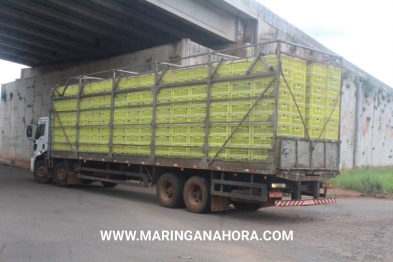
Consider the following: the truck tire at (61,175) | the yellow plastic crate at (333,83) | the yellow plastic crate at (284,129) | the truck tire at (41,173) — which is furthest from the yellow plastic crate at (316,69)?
the truck tire at (41,173)

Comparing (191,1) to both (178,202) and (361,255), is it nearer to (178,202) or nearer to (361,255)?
(178,202)

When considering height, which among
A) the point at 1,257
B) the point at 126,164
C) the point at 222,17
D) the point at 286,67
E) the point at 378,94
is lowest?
the point at 1,257

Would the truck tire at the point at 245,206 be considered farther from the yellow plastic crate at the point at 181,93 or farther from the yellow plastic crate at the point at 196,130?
the yellow plastic crate at the point at 181,93

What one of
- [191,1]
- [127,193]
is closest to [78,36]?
[191,1]

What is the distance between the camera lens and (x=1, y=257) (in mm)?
6867

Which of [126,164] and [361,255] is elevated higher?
[126,164]

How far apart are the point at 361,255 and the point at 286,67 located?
4.61 metres

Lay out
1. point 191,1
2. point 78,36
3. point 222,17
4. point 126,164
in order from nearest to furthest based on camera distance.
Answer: point 126,164 → point 191,1 → point 222,17 → point 78,36

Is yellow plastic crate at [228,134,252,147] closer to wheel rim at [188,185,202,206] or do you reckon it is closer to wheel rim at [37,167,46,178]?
wheel rim at [188,185,202,206]

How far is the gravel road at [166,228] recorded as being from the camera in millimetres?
7324

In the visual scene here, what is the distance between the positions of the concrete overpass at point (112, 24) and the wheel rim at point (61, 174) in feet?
23.8

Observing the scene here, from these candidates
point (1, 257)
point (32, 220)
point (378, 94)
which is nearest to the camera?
point (1, 257)

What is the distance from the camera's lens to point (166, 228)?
9531 mm

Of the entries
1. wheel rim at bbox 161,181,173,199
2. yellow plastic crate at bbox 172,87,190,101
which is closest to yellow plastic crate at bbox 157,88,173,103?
yellow plastic crate at bbox 172,87,190,101
